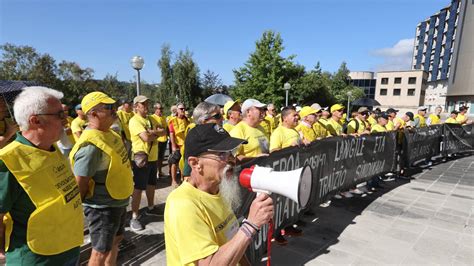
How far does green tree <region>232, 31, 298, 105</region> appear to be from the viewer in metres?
30.6

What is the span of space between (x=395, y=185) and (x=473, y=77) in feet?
154

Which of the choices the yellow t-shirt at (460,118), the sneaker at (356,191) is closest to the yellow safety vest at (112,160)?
the sneaker at (356,191)

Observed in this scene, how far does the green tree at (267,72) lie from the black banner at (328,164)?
23.7 m

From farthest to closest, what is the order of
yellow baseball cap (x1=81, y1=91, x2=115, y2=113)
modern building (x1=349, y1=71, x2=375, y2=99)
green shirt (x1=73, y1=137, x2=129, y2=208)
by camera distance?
1. modern building (x1=349, y1=71, x2=375, y2=99)
2. yellow baseball cap (x1=81, y1=91, x2=115, y2=113)
3. green shirt (x1=73, y1=137, x2=129, y2=208)

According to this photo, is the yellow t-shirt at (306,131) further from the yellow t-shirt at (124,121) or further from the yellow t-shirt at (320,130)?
the yellow t-shirt at (124,121)

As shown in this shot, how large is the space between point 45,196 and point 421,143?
1044cm

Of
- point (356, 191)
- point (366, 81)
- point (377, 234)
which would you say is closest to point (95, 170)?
point (377, 234)

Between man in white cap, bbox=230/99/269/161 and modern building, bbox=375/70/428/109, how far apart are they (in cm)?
7830

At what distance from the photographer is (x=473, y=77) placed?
41.3 metres

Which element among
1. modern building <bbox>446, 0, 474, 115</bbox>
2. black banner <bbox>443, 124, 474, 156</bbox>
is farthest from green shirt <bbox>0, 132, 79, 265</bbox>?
modern building <bbox>446, 0, 474, 115</bbox>

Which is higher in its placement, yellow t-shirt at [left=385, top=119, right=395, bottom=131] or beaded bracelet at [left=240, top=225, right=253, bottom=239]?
yellow t-shirt at [left=385, top=119, right=395, bottom=131]

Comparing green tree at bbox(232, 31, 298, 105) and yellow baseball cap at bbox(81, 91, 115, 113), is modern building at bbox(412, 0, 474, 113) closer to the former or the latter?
green tree at bbox(232, 31, 298, 105)

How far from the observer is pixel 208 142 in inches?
59.9

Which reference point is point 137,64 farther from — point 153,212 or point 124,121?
point 153,212
